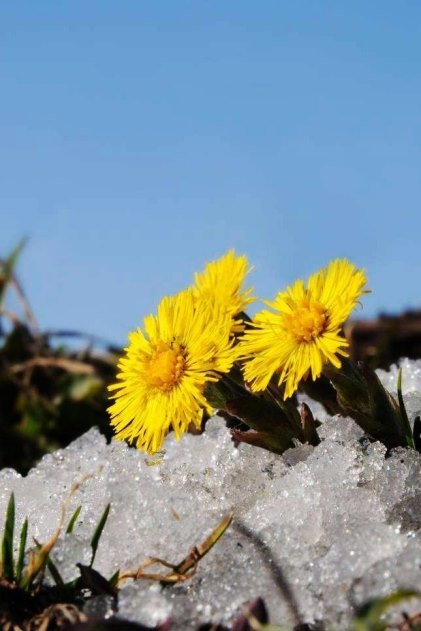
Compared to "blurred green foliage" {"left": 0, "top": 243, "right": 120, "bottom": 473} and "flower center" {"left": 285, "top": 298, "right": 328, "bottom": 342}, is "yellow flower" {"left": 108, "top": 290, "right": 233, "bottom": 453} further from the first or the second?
"blurred green foliage" {"left": 0, "top": 243, "right": 120, "bottom": 473}

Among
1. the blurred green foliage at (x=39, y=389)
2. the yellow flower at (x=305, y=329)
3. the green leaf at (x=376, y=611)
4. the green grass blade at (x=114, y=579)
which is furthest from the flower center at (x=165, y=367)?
the blurred green foliage at (x=39, y=389)

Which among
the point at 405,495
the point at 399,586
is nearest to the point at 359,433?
the point at 405,495

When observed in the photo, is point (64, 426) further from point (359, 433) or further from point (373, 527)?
point (373, 527)

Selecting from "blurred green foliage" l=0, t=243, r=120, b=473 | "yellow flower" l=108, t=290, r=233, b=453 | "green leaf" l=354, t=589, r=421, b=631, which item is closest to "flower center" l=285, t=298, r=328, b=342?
"yellow flower" l=108, t=290, r=233, b=453

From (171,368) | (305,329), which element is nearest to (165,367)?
(171,368)

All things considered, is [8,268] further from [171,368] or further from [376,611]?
[376,611]

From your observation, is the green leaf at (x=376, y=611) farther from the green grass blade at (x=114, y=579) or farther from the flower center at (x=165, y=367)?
the flower center at (x=165, y=367)
